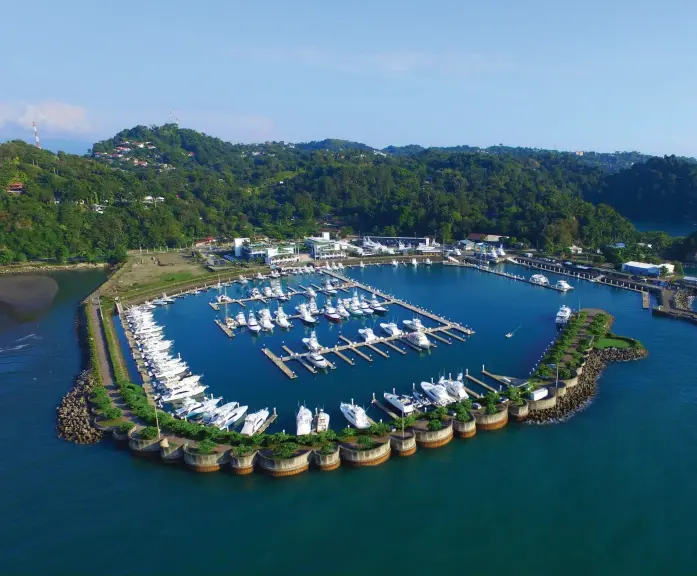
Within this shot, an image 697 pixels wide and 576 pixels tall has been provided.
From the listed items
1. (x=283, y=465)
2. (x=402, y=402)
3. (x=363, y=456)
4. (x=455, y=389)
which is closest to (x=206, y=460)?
(x=283, y=465)

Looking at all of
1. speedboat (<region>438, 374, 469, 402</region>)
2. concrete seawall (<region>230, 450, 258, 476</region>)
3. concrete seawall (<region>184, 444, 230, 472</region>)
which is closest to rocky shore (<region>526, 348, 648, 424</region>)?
speedboat (<region>438, 374, 469, 402</region>)

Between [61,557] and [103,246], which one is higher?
[103,246]

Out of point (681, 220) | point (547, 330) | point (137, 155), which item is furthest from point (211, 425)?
point (137, 155)

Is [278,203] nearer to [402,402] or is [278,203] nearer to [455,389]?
[455,389]

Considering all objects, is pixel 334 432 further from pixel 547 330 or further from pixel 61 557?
pixel 547 330

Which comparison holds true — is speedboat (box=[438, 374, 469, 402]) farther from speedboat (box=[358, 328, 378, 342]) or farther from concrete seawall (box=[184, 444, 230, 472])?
concrete seawall (box=[184, 444, 230, 472])

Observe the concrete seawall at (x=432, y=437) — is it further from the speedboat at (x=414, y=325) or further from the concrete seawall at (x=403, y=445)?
the speedboat at (x=414, y=325)
